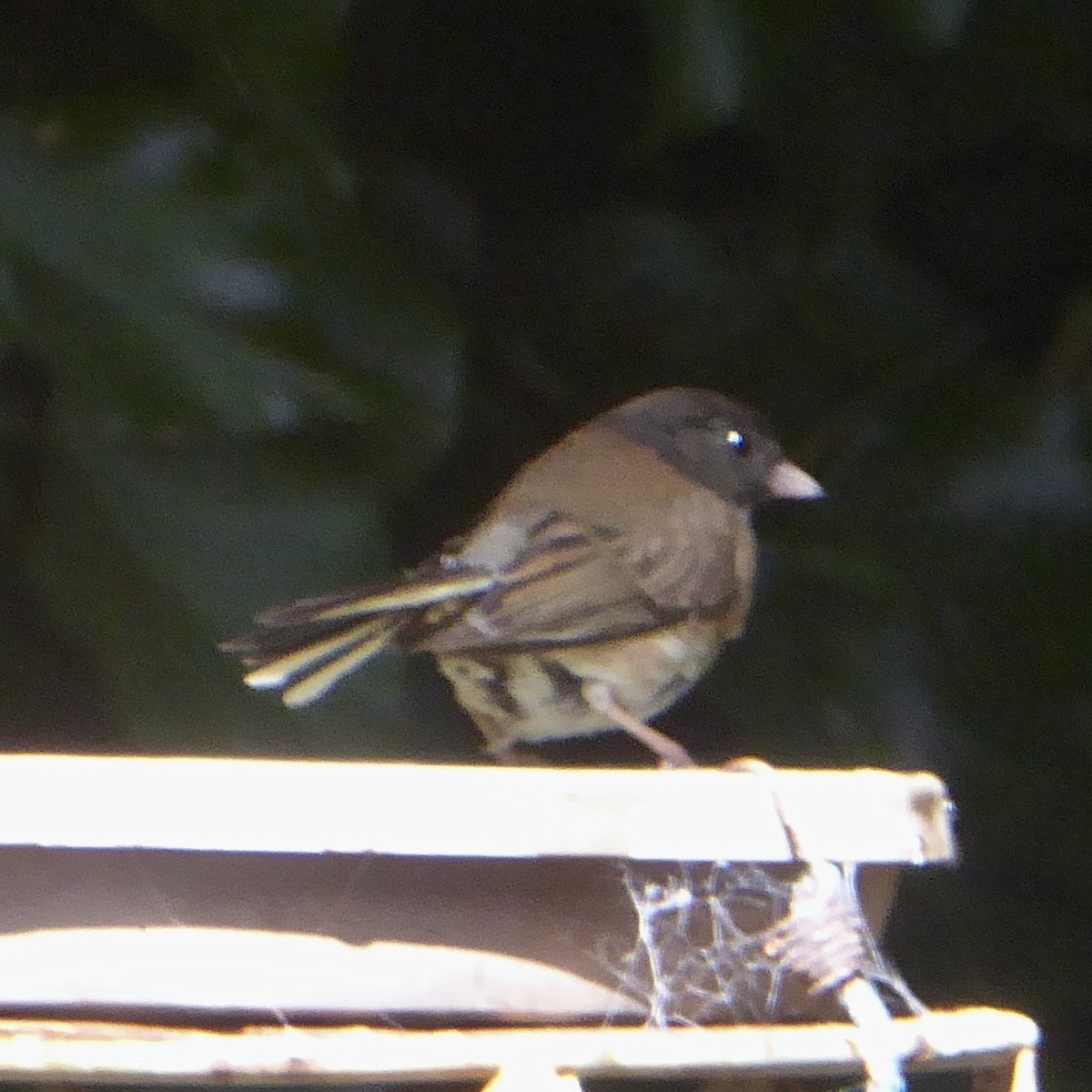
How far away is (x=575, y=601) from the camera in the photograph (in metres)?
1.40

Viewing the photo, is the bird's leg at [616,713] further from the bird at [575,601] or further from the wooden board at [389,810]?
the wooden board at [389,810]

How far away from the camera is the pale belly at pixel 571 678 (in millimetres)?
1396

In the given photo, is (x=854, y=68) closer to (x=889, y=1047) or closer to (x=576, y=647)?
(x=576, y=647)

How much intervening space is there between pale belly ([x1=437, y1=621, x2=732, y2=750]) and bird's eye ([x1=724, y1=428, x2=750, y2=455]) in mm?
282

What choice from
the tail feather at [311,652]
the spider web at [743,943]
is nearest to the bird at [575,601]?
the tail feather at [311,652]

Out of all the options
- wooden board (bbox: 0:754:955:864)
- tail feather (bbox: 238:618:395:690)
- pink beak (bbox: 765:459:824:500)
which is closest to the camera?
wooden board (bbox: 0:754:955:864)

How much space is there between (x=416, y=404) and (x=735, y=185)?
0.50 meters

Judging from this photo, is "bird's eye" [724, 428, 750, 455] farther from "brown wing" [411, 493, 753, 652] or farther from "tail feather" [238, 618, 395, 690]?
"tail feather" [238, 618, 395, 690]

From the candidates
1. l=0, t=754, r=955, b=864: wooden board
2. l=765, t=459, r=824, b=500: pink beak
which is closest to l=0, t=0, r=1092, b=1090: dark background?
l=765, t=459, r=824, b=500: pink beak

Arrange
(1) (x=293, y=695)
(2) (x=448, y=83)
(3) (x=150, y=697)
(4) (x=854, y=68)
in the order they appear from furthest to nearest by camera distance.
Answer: (2) (x=448, y=83) → (4) (x=854, y=68) → (3) (x=150, y=697) → (1) (x=293, y=695)

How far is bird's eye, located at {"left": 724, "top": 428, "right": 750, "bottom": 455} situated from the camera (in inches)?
68.0

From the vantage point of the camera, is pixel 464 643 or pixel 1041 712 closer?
pixel 464 643

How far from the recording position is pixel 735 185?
1818 millimetres

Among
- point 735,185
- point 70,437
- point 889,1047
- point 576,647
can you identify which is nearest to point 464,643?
point 576,647
